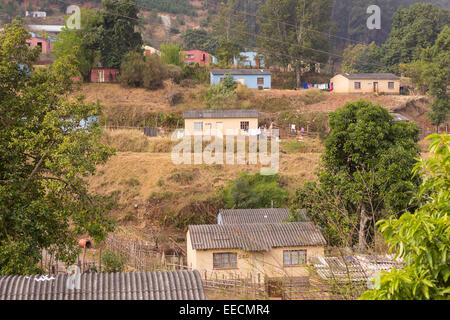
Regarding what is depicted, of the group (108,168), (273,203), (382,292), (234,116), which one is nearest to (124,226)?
(108,168)

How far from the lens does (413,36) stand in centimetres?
4356

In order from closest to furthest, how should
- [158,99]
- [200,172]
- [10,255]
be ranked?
[10,255]
[200,172]
[158,99]

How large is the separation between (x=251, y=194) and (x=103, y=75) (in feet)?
59.0

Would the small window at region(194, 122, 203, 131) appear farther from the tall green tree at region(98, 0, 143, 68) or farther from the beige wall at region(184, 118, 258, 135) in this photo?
Answer: the tall green tree at region(98, 0, 143, 68)

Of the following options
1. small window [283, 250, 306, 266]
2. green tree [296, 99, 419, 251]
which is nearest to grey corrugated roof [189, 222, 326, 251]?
small window [283, 250, 306, 266]

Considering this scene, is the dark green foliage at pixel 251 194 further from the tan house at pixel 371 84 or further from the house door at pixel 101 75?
the house door at pixel 101 75

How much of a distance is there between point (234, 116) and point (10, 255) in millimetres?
19074

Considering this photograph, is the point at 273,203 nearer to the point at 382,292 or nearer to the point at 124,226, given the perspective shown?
the point at 124,226

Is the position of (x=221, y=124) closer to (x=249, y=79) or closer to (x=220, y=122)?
(x=220, y=122)

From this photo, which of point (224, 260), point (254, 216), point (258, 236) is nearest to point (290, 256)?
point (258, 236)

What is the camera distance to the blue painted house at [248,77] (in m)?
35.5

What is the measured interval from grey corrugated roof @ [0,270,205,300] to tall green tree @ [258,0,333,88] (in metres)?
34.2

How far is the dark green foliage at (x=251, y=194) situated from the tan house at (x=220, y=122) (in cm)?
521
